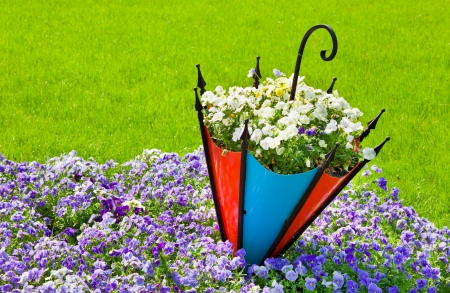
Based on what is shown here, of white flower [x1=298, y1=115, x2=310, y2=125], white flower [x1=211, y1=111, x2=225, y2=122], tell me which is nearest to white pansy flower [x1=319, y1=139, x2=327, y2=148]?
white flower [x1=298, y1=115, x2=310, y2=125]

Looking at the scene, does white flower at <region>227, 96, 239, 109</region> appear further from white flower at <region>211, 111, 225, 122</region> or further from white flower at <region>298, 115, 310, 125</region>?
white flower at <region>298, 115, 310, 125</region>

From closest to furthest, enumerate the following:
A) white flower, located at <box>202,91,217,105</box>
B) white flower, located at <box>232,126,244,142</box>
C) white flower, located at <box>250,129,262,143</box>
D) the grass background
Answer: white flower, located at <box>250,129,262,143</box> → white flower, located at <box>232,126,244,142</box> → white flower, located at <box>202,91,217,105</box> → the grass background

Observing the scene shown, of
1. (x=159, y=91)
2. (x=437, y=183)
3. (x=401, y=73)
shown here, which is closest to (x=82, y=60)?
(x=159, y=91)

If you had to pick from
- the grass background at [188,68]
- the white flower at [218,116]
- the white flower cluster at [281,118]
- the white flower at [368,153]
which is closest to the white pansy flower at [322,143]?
the white flower cluster at [281,118]

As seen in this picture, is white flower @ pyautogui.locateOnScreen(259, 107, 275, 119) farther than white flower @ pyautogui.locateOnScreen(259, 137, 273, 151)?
Yes

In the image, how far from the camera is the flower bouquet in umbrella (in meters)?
2.92

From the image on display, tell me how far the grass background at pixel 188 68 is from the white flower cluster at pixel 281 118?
1.64 metres

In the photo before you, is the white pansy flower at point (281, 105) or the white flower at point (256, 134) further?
the white pansy flower at point (281, 105)

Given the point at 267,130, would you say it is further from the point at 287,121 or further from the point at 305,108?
the point at 305,108

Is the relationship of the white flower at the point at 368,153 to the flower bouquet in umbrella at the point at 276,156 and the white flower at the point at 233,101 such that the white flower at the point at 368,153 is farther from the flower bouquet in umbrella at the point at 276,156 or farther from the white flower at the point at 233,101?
the white flower at the point at 233,101

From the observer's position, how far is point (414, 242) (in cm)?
345

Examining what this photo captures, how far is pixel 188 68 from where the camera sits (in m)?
7.28

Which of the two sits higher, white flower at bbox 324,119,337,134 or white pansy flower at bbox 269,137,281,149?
white flower at bbox 324,119,337,134

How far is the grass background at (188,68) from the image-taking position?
5.31m
